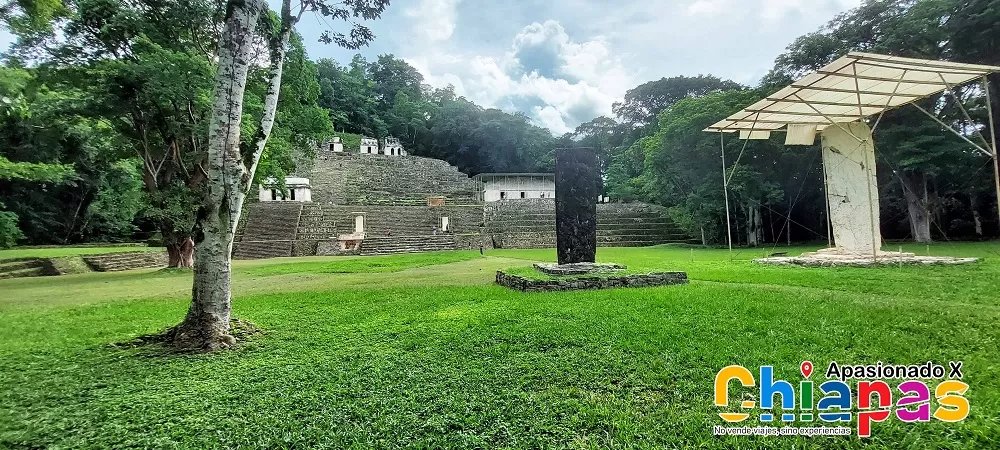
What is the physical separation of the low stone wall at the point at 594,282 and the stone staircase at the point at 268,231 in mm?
16903

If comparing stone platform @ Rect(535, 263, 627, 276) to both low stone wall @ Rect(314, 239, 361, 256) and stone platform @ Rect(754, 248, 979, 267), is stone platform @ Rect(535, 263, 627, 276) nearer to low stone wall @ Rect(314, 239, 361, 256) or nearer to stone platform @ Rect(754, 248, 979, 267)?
stone platform @ Rect(754, 248, 979, 267)

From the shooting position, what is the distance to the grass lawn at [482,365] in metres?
2.54

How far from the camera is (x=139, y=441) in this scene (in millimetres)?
2584

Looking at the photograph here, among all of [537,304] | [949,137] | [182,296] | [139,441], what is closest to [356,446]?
[139,441]

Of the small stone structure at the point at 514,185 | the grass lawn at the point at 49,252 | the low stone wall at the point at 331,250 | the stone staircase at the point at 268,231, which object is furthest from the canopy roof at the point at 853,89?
the small stone structure at the point at 514,185

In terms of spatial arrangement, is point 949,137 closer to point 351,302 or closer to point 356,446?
point 351,302

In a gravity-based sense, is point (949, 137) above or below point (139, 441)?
above

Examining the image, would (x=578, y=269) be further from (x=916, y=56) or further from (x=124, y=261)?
(x=124, y=261)

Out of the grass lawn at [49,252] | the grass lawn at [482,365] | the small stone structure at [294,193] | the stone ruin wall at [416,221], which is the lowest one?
the grass lawn at [482,365]

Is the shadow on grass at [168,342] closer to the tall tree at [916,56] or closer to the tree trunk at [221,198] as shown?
the tree trunk at [221,198]

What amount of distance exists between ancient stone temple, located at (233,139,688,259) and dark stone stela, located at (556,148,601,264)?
1356cm

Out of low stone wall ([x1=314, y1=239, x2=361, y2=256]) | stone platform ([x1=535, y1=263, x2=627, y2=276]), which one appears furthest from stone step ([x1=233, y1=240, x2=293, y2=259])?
stone platform ([x1=535, y1=263, x2=627, y2=276])

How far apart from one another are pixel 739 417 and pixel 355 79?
5950cm

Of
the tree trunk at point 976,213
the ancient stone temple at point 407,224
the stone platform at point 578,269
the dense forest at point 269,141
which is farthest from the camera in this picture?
the ancient stone temple at point 407,224
